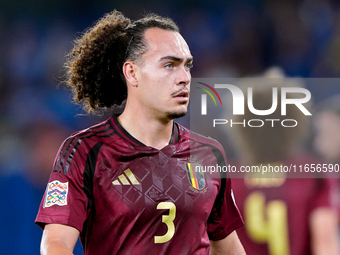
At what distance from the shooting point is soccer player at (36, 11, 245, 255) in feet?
5.29

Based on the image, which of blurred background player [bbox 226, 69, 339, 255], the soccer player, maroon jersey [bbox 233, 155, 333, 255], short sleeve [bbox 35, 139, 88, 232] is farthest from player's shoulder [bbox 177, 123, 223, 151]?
maroon jersey [bbox 233, 155, 333, 255]

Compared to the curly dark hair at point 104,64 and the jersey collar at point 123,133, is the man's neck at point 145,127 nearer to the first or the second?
the jersey collar at point 123,133

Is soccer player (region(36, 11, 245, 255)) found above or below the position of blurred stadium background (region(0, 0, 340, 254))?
below

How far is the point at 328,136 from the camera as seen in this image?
11.2 ft

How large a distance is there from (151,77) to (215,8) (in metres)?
2.22

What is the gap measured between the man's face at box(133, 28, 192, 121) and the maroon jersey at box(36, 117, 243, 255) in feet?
0.58

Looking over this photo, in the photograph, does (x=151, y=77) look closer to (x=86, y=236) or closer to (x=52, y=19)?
(x=86, y=236)

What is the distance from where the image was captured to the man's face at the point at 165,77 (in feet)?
5.70

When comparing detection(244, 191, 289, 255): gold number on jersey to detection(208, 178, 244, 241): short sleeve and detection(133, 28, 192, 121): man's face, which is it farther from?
detection(133, 28, 192, 121): man's face

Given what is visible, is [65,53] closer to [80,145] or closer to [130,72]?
[130,72]

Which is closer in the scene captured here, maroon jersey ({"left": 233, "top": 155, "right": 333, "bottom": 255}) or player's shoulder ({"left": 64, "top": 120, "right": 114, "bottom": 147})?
player's shoulder ({"left": 64, "top": 120, "right": 114, "bottom": 147})

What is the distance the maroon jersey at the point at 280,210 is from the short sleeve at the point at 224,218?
149 centimetres

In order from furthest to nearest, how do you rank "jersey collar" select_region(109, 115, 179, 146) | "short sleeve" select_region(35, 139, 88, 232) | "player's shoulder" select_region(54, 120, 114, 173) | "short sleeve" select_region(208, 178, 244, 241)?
"short sleeve" select_region(208, 178, 244, 241)
"jersey collar" select_region(109, 115, 179, 146)
"player's shoulder" select_region(54, 120, 114, 173)
"short sleeve" select_region(35, 139, 88, 232)

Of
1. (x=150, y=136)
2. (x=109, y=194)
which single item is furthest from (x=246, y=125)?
(x=109, y=194)
